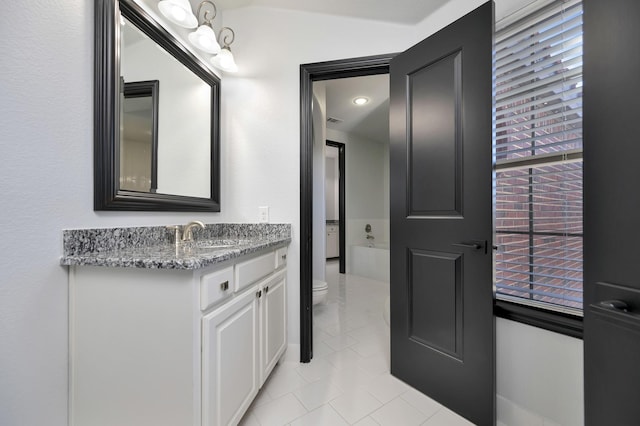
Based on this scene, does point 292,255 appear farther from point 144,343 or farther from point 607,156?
point 607,156

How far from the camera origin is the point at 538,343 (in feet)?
3.81

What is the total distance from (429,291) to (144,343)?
1.38 m

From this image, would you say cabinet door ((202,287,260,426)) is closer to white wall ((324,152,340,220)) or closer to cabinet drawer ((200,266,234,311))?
cabinet drawer ((200,266,234,311))

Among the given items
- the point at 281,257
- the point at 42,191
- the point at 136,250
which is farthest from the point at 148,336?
the point at 281,257

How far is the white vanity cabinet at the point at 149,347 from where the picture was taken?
89 centimetres

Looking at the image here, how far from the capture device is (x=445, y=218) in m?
1.38

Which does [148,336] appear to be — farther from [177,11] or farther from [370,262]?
[370,262]

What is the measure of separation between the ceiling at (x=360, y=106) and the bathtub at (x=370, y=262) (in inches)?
84.0

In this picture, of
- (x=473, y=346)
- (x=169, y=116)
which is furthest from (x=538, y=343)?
(x=169, y=116)

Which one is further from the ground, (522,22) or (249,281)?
(522,22)

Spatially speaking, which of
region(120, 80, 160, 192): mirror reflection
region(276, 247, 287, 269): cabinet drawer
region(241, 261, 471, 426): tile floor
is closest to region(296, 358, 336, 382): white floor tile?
region(241, 261, 471, 426): tile floor

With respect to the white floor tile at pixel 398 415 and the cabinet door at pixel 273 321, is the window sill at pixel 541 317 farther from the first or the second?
the cabinet door at pixel 273 321

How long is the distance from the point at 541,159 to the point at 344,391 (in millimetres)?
1607

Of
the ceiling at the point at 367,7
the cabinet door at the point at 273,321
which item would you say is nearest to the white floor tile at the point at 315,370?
the cabinet door at the point at 273,321
